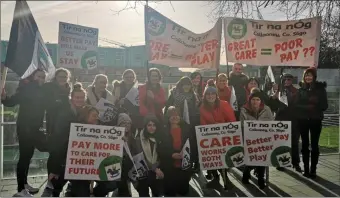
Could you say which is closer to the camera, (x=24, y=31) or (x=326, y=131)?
(x=24, y=31)

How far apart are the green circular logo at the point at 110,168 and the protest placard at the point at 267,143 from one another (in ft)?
6.34

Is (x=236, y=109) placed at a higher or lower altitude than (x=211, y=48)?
lower

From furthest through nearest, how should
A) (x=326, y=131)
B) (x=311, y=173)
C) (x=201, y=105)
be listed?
(x=326, y=131), (x=311, y=173), (x=201, y=105)

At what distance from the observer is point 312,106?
263 inches

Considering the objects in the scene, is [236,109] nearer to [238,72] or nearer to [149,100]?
[238,72]

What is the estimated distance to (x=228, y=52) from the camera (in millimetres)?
7262

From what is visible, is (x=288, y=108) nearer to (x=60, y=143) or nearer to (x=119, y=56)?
(x=60, y=143)

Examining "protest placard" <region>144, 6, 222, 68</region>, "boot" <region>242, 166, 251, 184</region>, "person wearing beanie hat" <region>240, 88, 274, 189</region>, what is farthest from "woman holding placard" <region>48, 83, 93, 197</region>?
"boot" <region>242, 166, 251, 184</region>

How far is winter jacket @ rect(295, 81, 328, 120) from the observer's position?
262 inches

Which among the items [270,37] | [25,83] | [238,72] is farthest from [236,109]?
[25,83]

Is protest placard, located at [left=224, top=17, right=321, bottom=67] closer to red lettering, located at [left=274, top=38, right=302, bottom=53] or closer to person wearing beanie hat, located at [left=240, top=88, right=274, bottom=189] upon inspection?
red lettering, located at [left=274, top=38, right=302, bottom=53]

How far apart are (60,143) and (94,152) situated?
1.56 feet

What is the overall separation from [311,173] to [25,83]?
487 cm

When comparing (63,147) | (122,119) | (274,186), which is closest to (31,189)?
(63,147)
